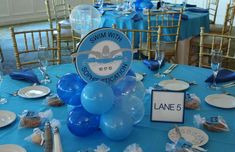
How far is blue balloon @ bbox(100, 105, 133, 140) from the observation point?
45.7 inches

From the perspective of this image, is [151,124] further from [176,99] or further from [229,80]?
[229,80]

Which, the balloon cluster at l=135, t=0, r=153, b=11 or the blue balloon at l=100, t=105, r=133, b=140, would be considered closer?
the blue balloon at l=100, t=105, r=133, b=140

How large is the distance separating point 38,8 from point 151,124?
640cm

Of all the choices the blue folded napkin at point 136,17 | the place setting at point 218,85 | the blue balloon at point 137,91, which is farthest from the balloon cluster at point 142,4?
the blue balloon at point 137,91

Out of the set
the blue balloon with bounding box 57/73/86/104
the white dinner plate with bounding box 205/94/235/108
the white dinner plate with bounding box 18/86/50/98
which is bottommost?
the white dinner plate with bounding box 205/94/235/108

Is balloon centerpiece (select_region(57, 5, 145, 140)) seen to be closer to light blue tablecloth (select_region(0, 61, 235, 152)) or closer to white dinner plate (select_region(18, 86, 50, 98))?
light blue tablecloth (select_region(0, 61, 235, 152))

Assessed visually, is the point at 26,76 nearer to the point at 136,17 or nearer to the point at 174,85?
the point at 174,85

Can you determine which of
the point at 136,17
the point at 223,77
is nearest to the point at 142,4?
the point at 136,17

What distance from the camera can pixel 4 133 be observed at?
1.27 metres

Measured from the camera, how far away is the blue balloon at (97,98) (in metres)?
1.14

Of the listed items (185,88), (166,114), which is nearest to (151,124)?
(166,114)

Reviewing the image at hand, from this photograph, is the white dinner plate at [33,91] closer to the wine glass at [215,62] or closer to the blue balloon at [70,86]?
the blue balloon at [70,86]

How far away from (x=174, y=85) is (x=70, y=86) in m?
0.65

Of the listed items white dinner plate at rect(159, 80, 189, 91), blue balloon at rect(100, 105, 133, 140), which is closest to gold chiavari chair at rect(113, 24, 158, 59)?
white dinner plate at rect(159, 80, 189, 91)
